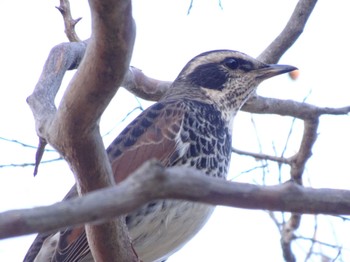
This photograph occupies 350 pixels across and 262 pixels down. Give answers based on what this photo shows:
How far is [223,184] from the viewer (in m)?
3.04

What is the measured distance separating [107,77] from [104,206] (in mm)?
1302

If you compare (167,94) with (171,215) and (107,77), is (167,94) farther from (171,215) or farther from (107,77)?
(107,77)

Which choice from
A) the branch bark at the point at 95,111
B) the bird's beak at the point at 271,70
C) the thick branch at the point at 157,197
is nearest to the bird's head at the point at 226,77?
the bird's beak at the point at 271,70

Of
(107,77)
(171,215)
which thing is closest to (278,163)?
(171,215)

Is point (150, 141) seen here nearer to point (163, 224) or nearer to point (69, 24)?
point (163, 224)

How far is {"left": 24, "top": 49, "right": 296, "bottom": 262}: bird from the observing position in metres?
5.84

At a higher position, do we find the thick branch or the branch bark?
the branch bark

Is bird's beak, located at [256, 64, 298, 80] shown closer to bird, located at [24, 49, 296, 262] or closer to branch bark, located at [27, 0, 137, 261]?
bird, located at [24, 49, 296, 262]

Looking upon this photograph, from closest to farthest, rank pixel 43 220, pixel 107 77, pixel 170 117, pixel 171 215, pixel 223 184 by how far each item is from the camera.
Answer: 1. pixel 43 220
2. pixel 223 184
3. pixel 107 77
4. pixel 171 215
5. pixel 170 117

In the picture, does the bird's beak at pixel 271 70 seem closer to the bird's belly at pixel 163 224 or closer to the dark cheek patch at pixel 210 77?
the dark cheek patch at pixel 210 77

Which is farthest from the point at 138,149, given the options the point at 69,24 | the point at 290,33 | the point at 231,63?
the point at 290,33

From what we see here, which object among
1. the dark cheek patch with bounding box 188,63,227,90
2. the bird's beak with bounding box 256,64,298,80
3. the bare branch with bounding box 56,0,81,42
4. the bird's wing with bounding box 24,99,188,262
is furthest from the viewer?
the dark cheek patch with bounding box 188,63,227,90

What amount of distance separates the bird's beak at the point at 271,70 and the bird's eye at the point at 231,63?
8.2 inches

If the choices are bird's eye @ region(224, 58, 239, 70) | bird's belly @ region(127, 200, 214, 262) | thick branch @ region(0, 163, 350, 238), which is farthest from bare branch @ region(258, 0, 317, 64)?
thick branch @ region(0, 163, 350, 238)
